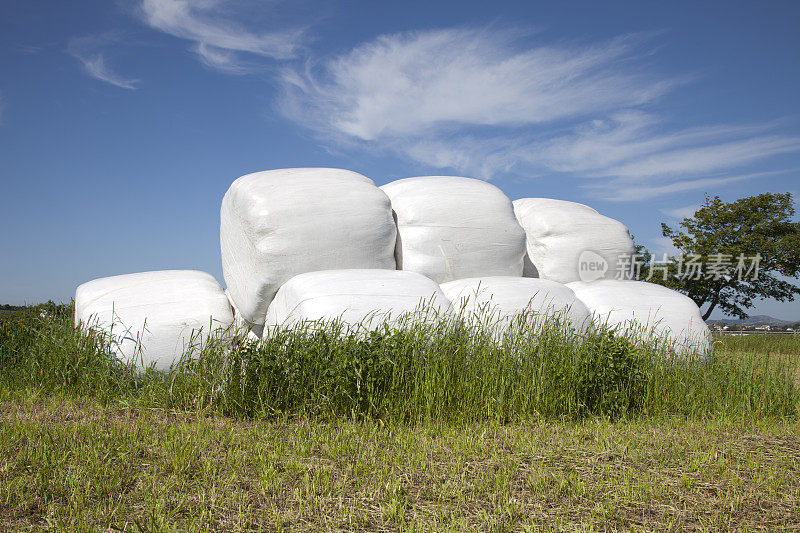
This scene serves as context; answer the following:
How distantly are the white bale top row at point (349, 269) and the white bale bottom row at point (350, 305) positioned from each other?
1 cm

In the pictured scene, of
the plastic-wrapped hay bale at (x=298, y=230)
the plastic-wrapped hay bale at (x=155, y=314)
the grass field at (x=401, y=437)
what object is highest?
the plastic-wrapped hay bale at (x=298, y=230)

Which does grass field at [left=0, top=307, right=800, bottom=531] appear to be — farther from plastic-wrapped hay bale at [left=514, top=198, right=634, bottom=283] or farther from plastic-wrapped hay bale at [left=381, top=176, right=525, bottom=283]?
plastic-wrapped hay bale at [left=514, top=198, right=634, bottom=283]

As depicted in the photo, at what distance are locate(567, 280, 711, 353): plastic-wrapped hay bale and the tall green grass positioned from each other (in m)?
0.35

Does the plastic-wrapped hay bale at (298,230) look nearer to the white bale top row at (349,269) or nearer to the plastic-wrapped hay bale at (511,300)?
the white bale top row at (349,269)

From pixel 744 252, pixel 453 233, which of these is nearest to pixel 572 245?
pixel 453 233

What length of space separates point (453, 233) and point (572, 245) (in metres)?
1.42

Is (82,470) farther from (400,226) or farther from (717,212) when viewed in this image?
(717,212)

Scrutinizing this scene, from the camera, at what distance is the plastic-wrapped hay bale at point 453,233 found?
5230 mm

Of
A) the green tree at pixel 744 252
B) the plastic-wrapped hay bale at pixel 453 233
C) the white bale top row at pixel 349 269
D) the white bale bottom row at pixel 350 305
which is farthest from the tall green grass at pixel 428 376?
the green tree at pixel 744 252

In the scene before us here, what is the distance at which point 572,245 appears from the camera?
5953 millimetres

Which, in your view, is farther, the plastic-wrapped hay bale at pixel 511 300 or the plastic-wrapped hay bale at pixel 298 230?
the plastic-wrapped hay bale at pixel 298 230

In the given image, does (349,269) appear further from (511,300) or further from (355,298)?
(511,300)

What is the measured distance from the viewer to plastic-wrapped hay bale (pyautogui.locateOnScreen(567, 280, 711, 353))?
5.10m

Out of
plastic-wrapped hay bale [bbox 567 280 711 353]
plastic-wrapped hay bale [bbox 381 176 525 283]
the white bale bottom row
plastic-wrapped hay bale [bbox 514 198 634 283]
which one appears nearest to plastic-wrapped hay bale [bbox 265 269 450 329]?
the white bale bottom row
